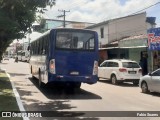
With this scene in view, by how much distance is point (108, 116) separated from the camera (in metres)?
10.5

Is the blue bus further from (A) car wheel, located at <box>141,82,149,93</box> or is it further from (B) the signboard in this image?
(B) the signboard

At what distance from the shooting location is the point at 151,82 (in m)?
16.8

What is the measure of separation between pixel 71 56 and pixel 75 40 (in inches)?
31.0

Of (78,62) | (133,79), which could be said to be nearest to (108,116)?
(78,62)

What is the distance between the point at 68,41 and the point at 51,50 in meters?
0.92

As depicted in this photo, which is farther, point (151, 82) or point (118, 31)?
point (118, 31)

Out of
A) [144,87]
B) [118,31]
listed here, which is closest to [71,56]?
[144,87]

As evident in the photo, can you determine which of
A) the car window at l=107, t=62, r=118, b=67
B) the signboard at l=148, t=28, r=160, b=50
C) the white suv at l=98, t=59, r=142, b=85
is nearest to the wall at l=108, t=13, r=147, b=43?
the signboard at l=148, t=28, r=160, b=50

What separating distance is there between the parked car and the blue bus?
283 centimetres

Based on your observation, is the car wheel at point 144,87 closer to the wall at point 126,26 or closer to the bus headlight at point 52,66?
the bus headlight at point 52,66

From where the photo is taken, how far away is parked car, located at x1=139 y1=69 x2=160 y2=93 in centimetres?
1625

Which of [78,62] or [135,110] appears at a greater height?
[78,62]

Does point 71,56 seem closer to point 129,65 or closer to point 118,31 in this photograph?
point 129,65

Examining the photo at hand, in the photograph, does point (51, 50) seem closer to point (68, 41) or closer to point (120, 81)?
point (68, 41)
